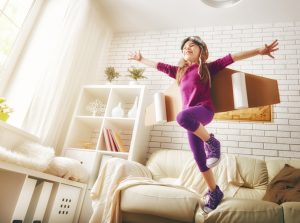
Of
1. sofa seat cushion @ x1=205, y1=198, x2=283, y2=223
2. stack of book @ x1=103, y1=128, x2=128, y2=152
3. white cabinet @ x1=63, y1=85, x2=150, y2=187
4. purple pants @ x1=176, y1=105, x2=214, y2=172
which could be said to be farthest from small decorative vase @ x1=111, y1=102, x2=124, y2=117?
sofa seat cushion @ x1=205, y1=198, x2=283, y2=223

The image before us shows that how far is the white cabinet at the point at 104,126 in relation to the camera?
2.65 m

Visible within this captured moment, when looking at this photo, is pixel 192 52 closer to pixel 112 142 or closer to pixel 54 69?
pixel 112 142

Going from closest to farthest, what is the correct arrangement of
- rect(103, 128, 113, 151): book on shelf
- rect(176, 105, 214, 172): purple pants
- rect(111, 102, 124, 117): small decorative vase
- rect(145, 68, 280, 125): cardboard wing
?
rect(176, 105, 214, 172): purple pants < rect(145, 68, 280, 125): cardboard wing < rect(103, 128, 113, 151): book on shelf < rect(111, 102, 124, 117): small decorative vase

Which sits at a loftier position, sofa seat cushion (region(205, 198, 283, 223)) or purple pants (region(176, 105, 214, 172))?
purple pants (region(176, 105, 214, 172))

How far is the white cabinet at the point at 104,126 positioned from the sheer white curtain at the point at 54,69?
6.2 inches

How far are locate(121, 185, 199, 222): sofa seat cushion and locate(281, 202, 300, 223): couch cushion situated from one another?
1.52 ft

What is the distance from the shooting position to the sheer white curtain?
253 cm

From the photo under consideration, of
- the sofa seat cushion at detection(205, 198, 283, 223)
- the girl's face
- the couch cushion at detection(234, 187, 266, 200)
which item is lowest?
the sofa seat cushion at detection(205, 198, 283, 223)

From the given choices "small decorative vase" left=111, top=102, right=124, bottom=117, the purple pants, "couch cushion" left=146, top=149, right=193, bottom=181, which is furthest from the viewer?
"small decorative vase" left=111, top=102, right=124, bottom=117

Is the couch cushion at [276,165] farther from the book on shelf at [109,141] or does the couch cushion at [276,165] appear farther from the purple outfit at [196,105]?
the book on shelf at [109,141]

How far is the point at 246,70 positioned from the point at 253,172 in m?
1.34

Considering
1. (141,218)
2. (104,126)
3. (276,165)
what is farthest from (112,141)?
(276,165)

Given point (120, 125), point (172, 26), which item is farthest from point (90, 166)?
point (172, 26)

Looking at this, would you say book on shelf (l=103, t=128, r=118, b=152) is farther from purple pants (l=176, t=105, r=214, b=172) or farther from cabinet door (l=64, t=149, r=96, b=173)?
purple pants (l=176, t=105, r=214, b=172)
